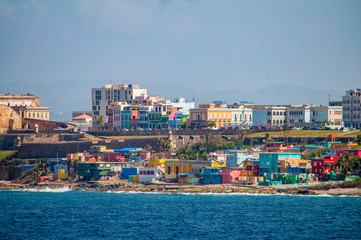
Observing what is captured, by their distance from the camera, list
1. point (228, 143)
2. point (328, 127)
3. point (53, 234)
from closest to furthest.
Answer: point (53, 234), point (228, 143), point (328, 127)

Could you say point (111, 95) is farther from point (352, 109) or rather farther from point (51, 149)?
point (352, 109)

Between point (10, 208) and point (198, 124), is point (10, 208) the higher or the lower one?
the lower one

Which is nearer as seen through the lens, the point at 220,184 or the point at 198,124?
the point at 220,184

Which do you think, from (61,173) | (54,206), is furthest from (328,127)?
(54,206)

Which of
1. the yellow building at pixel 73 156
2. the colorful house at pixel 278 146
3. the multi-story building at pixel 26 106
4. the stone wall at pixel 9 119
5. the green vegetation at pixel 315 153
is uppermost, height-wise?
the multi-story building at pixel 26 106

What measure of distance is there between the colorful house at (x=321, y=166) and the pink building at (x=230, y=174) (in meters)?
8.90

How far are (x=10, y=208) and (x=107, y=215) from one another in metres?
13.8

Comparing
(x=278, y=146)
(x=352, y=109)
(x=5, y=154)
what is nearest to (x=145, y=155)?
(x=278, y=146)

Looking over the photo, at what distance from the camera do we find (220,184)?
92500 millimetres

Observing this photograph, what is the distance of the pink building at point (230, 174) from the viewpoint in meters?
92.5

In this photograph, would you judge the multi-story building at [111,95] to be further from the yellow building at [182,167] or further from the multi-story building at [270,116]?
the yellow building at [182,167]

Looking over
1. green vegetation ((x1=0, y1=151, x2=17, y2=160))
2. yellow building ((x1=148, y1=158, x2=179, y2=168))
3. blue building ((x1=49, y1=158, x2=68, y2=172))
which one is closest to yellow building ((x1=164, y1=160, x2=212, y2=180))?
yellow building ((x1=148, y1=158, x2=179, y2=168))

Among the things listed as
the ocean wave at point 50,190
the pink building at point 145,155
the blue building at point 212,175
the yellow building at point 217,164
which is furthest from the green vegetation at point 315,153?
the ocean wave at point 50,190

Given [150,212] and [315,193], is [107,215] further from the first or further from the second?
[315,193]
